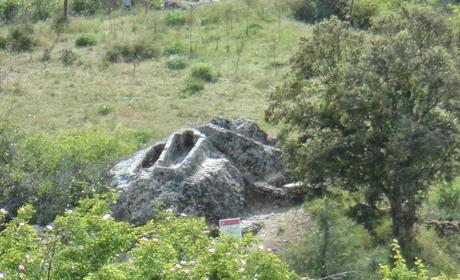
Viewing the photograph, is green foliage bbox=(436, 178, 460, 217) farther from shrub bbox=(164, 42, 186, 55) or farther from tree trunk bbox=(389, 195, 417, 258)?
shrub bbox=(164, 42, 186, 55)

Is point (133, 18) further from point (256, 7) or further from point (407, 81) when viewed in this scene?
point (407, 81)

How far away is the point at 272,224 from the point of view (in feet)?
55.0

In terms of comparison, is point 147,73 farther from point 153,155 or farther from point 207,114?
point 153,155

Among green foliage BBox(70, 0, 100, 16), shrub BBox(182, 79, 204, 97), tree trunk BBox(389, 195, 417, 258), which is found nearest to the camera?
tree trunk BBox(389, 195, 417, 258)

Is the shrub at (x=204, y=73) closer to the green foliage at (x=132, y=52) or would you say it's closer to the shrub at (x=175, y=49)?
the shrub at (x=175, y=49)

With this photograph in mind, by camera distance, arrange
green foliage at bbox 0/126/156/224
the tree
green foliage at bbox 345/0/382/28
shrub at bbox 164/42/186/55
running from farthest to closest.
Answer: green foliage at bbox 345/0/382/28 → shrub at bbox 164/42/186/55 → green foliage at bbox 0/126/156/224 → the tree

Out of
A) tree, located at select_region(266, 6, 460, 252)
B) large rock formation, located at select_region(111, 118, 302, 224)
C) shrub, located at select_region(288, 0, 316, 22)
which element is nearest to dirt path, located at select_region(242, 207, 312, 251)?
large rock formation, located at select_region(111, 118, 302, 224)

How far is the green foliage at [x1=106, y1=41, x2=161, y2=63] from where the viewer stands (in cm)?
2672

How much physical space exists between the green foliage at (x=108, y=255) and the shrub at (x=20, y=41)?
57.9 feet

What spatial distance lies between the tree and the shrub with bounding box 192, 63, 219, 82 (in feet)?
27.9

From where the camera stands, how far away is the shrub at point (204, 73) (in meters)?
24.9

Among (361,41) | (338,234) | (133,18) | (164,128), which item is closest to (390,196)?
(338,234)

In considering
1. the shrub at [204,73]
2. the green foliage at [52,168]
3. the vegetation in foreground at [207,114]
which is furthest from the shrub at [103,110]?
the green foliage at [52,168]

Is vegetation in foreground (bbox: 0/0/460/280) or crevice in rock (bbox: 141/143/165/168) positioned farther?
crevice in rock (bbox: 141/143/165/168)
